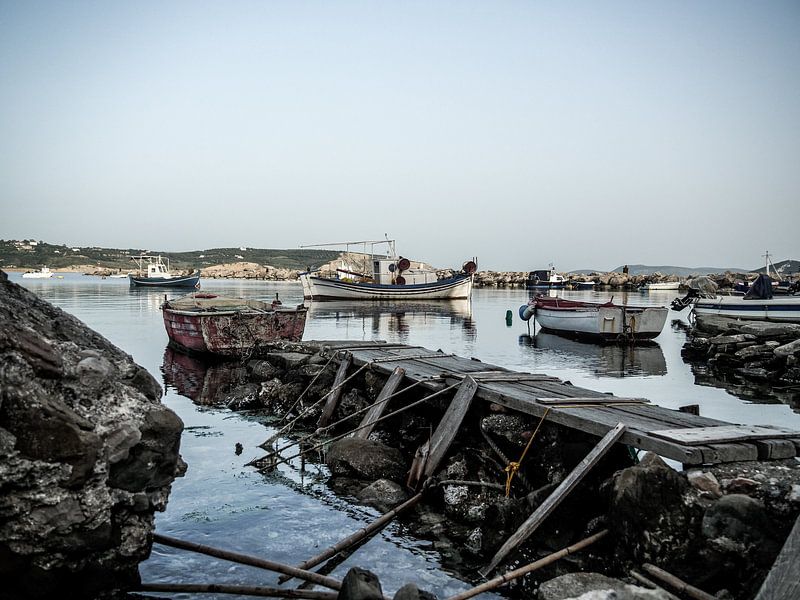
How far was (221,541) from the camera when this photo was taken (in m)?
6.42

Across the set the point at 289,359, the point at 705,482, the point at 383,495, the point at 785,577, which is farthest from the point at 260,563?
the point at 289,359

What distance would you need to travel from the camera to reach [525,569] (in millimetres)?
4789

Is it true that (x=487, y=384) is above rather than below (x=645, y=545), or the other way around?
above

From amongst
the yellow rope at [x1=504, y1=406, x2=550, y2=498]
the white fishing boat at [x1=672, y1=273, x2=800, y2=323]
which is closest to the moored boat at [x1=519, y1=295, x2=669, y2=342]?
the white fishing boat at [x1=672, y1=273, x2=800, y2=323]

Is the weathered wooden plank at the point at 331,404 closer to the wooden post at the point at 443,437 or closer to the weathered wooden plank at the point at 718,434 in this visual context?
the wooden post at the point at 443,437

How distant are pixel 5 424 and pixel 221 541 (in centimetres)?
334

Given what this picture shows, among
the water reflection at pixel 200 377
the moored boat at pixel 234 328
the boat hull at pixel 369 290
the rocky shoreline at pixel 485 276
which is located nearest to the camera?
the water reflection at pixel 200 377

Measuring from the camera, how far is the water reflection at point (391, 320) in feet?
106

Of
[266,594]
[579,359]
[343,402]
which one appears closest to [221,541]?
[266,594]

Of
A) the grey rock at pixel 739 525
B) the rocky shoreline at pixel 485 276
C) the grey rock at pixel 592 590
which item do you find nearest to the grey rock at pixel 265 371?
the grey rock at pixel 592 590

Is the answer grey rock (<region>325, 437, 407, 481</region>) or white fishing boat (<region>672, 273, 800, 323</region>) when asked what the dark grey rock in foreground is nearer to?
grey rock (<region>325, 437, 407, 481</region>)

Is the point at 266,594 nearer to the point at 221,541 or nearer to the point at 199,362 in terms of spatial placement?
the point at 221,541

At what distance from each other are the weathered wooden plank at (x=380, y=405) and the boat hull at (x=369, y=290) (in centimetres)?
5026

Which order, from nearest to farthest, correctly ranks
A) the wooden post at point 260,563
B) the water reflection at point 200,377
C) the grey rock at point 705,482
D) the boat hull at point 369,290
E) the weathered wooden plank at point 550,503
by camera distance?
the wooden post at point 260,563, the grey rock at point 705,482, the weathered wooden plank at point 550,503, the water reflection at point 200,377, the boat hull at point 369,290
